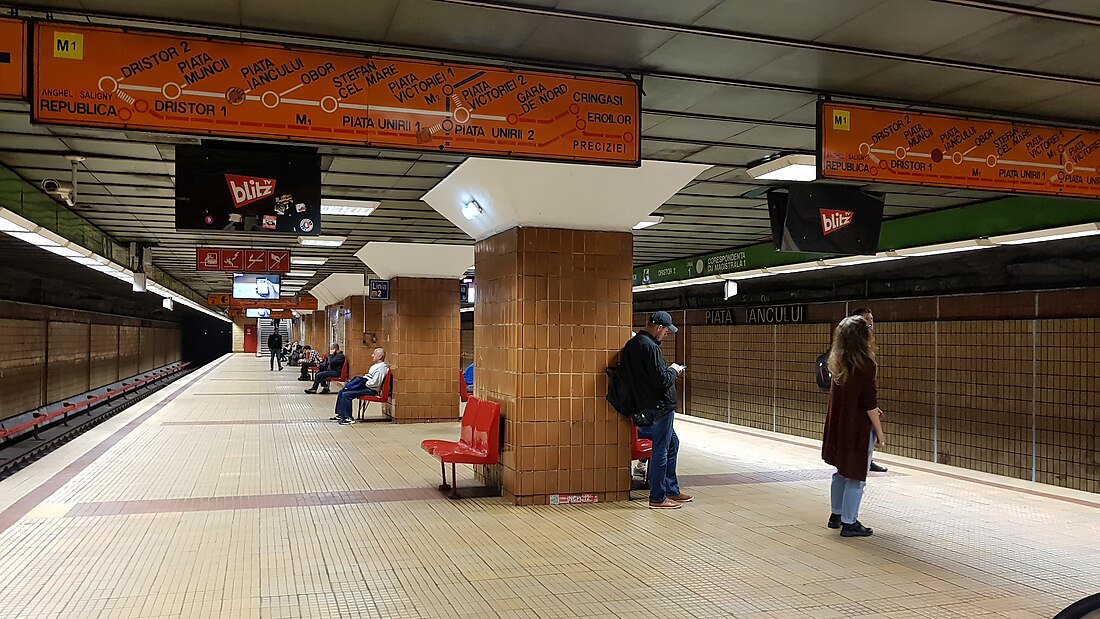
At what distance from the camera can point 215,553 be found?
527 centimetres

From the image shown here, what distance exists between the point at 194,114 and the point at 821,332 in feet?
32.4

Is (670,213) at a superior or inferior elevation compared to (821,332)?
superior

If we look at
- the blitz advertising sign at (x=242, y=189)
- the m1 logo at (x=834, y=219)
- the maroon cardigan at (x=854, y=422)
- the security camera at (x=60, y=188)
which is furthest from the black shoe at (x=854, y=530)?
the security camera at (x=60, y=188)

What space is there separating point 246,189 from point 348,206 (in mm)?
4492

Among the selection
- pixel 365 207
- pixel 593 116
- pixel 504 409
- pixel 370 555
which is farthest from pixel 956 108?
pixel 365 207

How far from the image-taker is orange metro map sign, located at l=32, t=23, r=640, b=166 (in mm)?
3486

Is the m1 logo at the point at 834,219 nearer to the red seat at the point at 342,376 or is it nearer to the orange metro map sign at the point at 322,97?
the orange metro map sign at the point at 322,97

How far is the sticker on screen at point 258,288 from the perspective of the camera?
1789 centimetres

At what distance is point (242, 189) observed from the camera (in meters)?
4.86

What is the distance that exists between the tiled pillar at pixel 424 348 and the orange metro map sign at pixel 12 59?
10201 mm

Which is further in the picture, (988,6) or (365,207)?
(365,207)

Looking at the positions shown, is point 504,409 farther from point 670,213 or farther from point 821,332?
point 821,332

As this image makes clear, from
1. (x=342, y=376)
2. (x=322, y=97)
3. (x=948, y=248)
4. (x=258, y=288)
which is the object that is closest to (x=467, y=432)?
(x=322, y=97)

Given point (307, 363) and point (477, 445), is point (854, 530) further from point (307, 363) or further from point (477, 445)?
point (307, 363)
